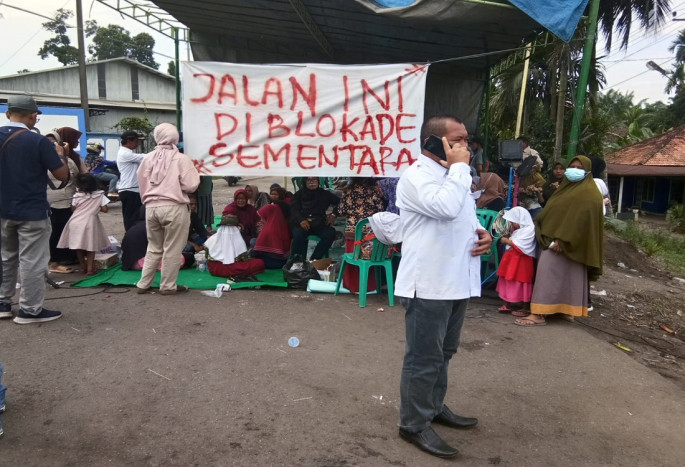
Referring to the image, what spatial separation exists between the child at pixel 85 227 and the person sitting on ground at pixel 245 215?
1591 mm

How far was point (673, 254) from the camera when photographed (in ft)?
37.3

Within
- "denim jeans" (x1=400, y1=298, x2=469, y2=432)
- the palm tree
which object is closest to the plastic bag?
"denim jeans" (x1=400, y1=298, x2=469, y2=432)

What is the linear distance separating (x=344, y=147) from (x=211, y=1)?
2.53m

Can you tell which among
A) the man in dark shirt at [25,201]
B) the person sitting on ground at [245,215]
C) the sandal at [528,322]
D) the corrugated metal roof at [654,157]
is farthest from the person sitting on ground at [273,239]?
the corrugated metal roof at [654,157]

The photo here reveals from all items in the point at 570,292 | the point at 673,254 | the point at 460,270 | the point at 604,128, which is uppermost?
the point at 604,128

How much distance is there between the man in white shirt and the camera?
6375 millimetres

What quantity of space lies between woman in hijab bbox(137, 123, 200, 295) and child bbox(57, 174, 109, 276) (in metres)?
1.10

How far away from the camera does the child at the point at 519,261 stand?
5.19 meters

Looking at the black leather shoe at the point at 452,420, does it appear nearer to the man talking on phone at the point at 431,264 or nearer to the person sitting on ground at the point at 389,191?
the man talking on phone at the point at 431,264

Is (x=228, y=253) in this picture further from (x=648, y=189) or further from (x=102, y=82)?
(x=102, y=82)

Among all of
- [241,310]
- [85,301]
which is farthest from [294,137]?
[85,301]

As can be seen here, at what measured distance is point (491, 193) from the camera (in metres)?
6.56

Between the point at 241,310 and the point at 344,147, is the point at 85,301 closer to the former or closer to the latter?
the point at 241,310

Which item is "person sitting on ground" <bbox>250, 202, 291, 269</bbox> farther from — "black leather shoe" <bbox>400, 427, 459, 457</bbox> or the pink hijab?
"black leather shoe" <bbox>400, 427, 459, 457</bbox>
